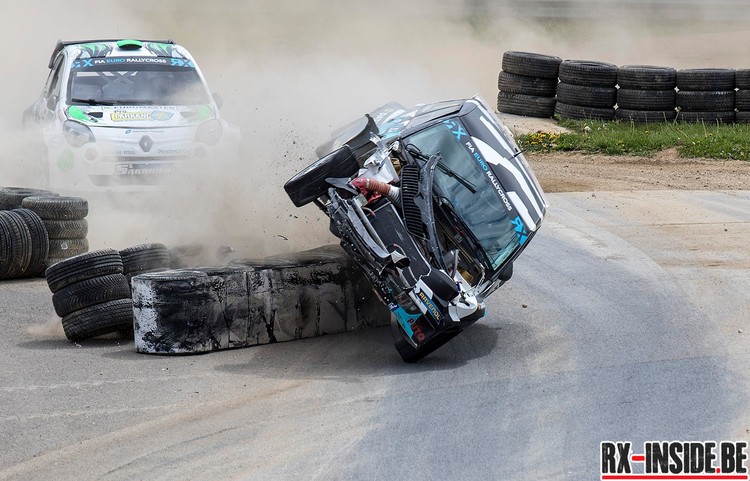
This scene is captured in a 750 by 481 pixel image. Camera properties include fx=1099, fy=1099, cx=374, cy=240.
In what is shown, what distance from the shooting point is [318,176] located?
8.45 meters

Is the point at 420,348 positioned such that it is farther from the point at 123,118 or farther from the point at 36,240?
the point at 123,118

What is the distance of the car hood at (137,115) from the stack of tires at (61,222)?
84.1 inches

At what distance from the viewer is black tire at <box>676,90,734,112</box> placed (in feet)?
61.4

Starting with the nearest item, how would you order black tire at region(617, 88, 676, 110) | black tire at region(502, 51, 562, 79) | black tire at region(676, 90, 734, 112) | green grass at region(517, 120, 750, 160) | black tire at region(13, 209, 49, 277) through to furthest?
1. black tire at region(13, 209, 49, 277)
2. green grass at region(517, 120, 750, 160)
3. black tire at region(676, 90, 734, 112)
4. black tire at region(617, 88, 676, 110)
5. black tire at region(502, 51, 562, 79)

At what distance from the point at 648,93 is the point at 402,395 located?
13073 mm

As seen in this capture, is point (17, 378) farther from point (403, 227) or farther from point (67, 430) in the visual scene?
point (403, 227)

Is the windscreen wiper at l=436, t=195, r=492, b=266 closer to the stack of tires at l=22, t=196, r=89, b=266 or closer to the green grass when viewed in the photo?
the stack of tires at l=22, t=196, r=89, b=266

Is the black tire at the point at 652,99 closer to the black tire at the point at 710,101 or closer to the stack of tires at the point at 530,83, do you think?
the black tire at the point at 710,101

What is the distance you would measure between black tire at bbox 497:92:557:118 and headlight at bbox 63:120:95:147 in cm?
1000

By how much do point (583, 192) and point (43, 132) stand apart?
7.06m

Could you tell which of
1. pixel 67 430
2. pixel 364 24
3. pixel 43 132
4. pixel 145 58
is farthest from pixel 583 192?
pixel 364 24

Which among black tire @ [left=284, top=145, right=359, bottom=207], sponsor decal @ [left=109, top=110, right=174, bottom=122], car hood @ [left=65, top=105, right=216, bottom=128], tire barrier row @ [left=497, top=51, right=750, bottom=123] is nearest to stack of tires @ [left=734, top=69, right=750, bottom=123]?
tire barrier row @ [left=497, top=51, right=750, bottom=123]

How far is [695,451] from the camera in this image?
6.39 metres

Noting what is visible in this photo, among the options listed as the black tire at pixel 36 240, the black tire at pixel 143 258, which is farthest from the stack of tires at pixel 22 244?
the black tire at pixel 143 258
